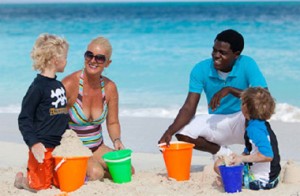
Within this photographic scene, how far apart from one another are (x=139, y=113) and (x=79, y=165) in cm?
383

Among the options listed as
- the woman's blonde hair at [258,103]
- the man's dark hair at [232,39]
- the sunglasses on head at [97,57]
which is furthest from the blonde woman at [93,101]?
the woman's blonde hair at [258,103]

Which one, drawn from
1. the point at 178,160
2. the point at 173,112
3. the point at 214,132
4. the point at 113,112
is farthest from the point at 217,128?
the point at 173,112

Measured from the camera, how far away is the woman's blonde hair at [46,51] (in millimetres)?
4020

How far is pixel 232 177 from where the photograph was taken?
3.87 meters

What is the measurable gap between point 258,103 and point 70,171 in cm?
127

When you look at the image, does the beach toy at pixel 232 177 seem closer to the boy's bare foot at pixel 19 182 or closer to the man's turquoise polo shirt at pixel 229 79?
the man's turquoise polo shirt at pixel 229 79

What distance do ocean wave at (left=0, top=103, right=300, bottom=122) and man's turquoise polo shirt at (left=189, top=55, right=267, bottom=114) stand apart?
2.71 m

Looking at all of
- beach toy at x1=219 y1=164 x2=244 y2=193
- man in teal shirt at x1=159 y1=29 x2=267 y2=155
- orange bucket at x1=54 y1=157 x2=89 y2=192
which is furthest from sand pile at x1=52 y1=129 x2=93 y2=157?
beach toy at x1=219 y1=164 x2=244 y2=193

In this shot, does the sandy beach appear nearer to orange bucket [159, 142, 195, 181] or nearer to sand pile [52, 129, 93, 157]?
Answer: orange bucket [159, 142, 195, 181]

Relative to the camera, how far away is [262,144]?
3.79 metres

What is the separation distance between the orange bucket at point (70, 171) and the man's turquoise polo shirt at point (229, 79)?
1129 mm

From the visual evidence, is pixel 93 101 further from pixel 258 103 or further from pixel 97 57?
pixel 258 103

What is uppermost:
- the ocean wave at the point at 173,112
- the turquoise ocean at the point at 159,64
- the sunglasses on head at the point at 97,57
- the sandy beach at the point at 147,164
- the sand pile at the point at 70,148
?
the sunglasses on head at the point at 97,57

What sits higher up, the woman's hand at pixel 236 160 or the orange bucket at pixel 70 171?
the woman's hand at pixel 236 160
